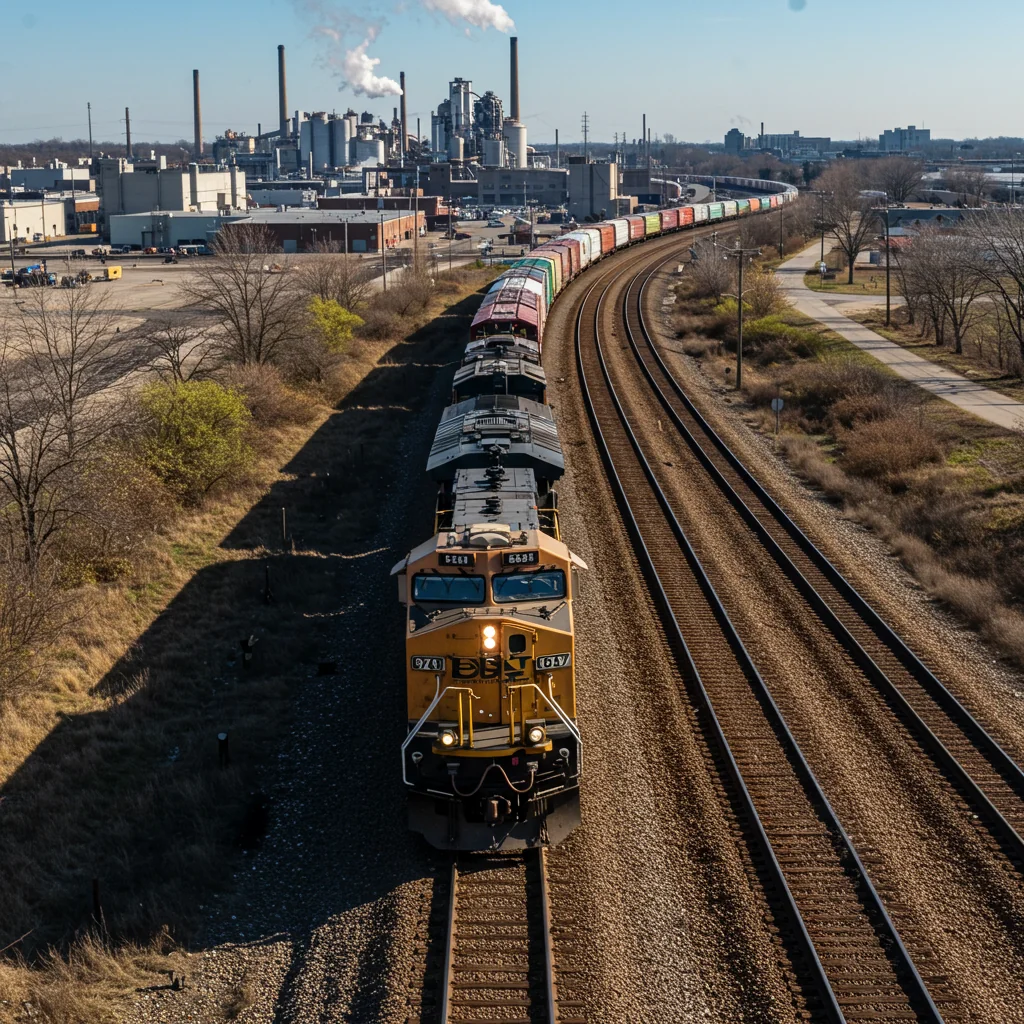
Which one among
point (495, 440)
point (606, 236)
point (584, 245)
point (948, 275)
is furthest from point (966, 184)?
point (495, 440)

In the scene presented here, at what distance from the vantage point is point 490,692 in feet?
46.2

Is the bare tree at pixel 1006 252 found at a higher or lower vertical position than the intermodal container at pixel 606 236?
lower

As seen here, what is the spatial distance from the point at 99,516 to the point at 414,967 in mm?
14041

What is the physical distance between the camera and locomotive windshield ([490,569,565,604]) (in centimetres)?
1456

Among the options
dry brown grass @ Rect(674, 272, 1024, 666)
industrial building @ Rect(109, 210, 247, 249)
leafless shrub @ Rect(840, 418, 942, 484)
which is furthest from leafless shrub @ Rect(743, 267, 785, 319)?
industrial building @ Rect(109, 210, 247, 249)

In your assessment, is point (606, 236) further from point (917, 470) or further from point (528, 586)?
point (528, 586)

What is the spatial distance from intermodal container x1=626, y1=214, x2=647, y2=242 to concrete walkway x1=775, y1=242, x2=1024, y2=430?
61.5ft

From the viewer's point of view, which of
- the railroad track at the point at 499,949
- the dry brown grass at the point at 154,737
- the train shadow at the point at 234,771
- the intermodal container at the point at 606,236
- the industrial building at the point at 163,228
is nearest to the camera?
the railroad track at the point at 499,949

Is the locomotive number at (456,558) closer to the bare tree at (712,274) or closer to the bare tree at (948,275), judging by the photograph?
the bare tree at (948,275)

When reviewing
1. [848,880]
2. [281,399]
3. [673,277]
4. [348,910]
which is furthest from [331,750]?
[673,277]

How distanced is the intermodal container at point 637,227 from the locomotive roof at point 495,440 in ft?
243

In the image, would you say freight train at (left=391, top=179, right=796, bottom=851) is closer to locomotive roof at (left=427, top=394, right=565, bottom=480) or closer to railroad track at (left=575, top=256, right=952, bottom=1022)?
railroad track at (left=575, top=256, right=952, bottom=1022)

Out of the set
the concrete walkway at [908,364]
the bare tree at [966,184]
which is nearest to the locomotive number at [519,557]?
the concrete walkway at [908,364]

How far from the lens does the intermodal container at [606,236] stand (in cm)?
8450
